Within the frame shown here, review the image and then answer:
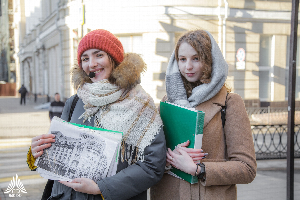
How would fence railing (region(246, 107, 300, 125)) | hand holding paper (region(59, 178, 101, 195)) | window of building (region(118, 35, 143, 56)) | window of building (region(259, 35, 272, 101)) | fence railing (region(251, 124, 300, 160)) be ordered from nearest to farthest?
1. hand holding paper (region(59, 178, 101, 195))
2. fence railing (region(251, 124, 300, 160))
3. fence railing (region(246, 107, 300, 125))
4. window of building (region(259, 35, 272, 101))
5. window of building (region(118, 35, 143, 56))

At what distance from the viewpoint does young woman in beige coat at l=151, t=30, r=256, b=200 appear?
5.06 feet

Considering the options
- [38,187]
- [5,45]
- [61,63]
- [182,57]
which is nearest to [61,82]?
[61,63]

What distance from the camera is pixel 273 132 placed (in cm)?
673

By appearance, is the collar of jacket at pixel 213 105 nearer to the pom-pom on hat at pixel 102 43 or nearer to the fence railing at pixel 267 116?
the pom-pom on hat at pixel 102 43

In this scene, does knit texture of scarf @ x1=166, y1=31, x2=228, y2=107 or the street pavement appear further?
the street pavement

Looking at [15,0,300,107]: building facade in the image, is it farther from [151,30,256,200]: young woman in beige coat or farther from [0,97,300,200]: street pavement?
[151,30,256,200]: young woman in beige coat

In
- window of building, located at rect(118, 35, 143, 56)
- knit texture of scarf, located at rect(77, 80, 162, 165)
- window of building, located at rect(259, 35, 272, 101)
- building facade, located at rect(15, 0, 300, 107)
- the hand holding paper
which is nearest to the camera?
the hand holding paper

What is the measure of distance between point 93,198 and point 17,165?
5.12m

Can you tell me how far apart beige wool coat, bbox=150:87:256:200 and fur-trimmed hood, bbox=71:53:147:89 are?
0.41 meters

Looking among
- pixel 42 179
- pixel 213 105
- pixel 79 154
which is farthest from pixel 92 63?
pixel 42 179

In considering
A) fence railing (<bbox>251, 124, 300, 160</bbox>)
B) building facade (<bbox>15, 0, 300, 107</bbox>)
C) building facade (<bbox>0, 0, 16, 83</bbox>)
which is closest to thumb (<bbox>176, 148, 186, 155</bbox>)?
fence railing (<bbox>251, 124, 300, 160</bbox>)

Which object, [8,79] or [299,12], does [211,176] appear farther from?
[8,79]

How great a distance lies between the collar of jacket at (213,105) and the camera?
5.26 ft
